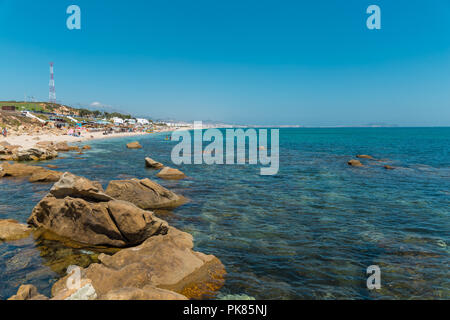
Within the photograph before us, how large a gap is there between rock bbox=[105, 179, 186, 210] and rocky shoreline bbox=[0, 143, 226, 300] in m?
3.98

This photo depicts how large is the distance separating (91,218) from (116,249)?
188 centimetres

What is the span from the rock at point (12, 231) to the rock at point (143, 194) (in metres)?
4.93

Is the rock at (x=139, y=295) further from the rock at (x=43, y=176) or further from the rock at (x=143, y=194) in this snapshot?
the rock at (x=43, y=176)

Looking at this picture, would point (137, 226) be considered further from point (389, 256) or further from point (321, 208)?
point (321, 208)

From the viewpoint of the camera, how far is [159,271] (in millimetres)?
8266

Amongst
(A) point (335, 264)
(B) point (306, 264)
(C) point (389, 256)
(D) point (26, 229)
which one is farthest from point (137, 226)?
(C) point (389, 256)

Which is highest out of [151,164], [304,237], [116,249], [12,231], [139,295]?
[151,164]

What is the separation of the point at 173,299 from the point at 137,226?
4865mm

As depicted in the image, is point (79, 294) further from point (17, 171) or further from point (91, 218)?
point (17, 171)

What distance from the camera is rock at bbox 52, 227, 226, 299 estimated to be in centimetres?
772

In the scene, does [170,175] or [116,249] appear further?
[170,175]

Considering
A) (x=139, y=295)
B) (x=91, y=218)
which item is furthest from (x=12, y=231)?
(x=139, y=295)

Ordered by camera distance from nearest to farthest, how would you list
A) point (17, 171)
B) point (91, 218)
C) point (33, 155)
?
point (91, 218)
point (17, 171)
point (33, 155)
